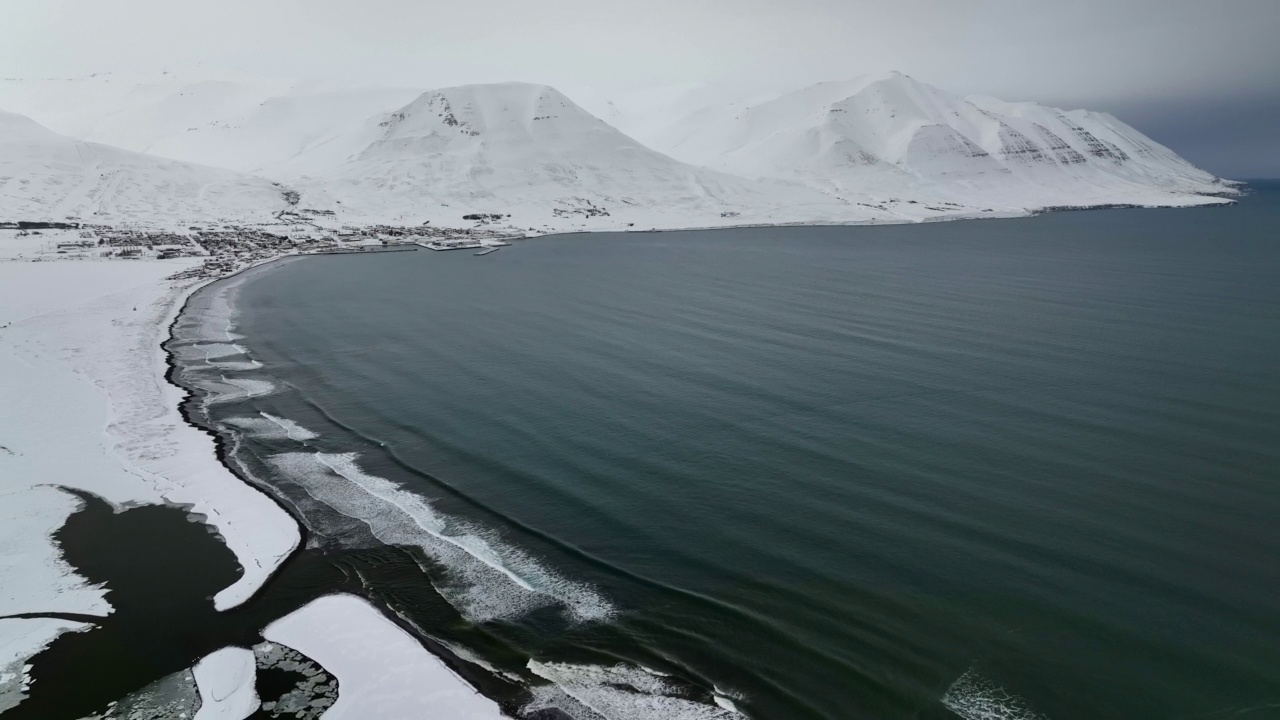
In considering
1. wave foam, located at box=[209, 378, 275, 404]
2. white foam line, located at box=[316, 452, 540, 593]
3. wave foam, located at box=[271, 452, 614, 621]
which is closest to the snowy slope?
wave foam, located at box=[209, 378, 275, 404]

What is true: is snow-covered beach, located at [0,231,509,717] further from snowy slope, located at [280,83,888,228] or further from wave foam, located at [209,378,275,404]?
snowy slope, located at [280,83,888,228]

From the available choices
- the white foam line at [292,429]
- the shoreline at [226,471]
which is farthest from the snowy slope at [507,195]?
the white foam line at [292,429]

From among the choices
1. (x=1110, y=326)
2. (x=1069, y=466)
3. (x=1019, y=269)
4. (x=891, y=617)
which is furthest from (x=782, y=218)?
(x=891, y=617)

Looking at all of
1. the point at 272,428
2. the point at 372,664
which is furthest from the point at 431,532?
the point at 272,428

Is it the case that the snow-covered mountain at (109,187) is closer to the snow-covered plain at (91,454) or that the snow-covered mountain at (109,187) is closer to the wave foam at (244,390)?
the snow-covered plain at (91,454)

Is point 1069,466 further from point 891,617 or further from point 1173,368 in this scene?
point 1173,368

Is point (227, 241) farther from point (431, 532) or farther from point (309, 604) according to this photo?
point (309, 604)
